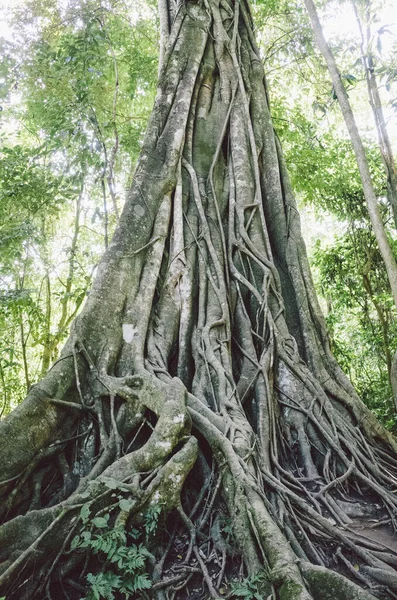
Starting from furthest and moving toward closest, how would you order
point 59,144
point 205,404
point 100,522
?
point 59,144, point 205,404, point 100,522

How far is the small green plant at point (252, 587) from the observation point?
172 centimetres

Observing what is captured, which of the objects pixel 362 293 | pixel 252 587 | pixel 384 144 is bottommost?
pixel 252 587

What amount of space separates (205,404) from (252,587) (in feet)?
3.67

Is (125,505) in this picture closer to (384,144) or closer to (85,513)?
Answer: (85,513)

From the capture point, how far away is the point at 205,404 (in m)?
2.75

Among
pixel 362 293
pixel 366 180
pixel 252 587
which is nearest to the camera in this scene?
pixel 252 587

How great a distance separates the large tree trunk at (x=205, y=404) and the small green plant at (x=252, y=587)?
0.02 metres

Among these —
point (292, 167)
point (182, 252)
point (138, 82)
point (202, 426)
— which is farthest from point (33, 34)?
point (202, 426)

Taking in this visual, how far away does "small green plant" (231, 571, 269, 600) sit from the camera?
172 centimetres

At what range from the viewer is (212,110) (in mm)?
4770

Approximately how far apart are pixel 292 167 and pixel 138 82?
121 inches

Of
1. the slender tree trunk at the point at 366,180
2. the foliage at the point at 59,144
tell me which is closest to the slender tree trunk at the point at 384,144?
the slender tree trunk at the point at 366,180

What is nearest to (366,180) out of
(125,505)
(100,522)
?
(125,505)

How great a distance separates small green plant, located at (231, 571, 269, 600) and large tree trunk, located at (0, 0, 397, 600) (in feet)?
0.06
